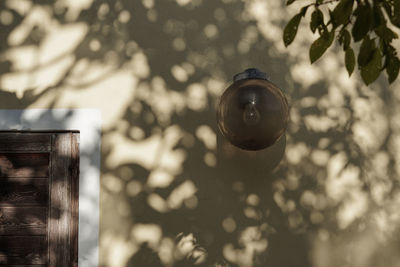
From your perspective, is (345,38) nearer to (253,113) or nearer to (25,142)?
(253,113)

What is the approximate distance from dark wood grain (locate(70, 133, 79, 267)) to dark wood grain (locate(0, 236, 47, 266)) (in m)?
0.19

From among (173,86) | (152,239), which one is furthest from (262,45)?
(152,239)

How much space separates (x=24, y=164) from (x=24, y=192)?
0.62ft

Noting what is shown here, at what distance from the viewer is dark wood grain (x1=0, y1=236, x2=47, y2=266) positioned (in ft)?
9.41

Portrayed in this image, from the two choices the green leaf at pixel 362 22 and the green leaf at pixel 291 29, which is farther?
the green leaf at pixel 291 29

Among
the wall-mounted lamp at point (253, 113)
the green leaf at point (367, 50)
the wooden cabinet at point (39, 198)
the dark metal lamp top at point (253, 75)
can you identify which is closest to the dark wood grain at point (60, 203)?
the wooden cabinet at point (39, 198)

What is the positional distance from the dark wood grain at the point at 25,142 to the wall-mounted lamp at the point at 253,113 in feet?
3.98

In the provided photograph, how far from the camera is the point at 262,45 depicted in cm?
307

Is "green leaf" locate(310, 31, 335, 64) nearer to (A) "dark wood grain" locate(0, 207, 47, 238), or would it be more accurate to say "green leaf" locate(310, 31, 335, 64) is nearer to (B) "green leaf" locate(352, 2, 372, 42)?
(B) "green leaf" locate(352, 2, 372, 42)

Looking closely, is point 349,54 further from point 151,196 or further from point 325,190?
point 151,196

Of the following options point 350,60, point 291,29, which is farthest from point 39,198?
point 350,60

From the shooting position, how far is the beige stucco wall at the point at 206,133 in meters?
2.90

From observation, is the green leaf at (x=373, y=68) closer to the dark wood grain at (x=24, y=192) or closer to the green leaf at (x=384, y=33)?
the green leaf at (x=384, y=33)

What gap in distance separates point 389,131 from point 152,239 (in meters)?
1.80
